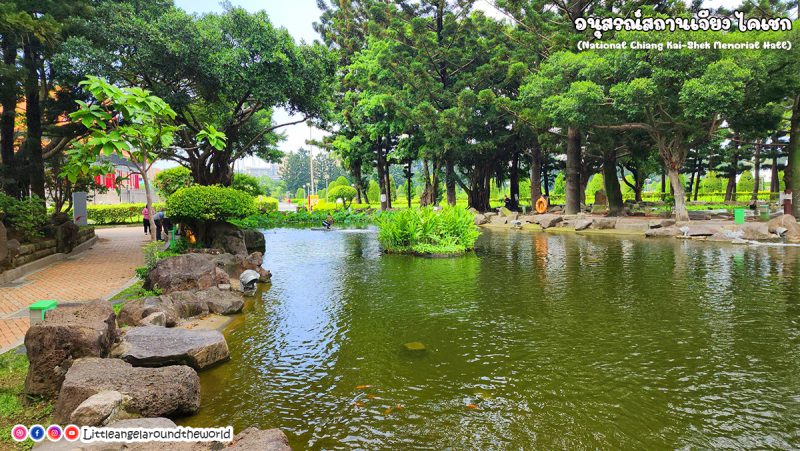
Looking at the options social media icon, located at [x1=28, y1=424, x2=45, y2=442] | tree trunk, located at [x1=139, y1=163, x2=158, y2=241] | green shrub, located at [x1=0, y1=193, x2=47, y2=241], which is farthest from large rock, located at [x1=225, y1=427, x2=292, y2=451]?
green shrub, located at [x1=0, y1=193, x2=47, y2=241]

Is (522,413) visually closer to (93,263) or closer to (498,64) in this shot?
(93,263)

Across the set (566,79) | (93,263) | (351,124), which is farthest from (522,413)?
(351,124)

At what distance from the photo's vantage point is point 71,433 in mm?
3523

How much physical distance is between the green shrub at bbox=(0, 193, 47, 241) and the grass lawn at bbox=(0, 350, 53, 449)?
31.2 ft

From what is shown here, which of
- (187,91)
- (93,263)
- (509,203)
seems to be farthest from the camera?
(509,203)

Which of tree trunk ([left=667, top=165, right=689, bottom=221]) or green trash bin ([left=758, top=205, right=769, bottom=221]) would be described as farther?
green trash bin ([left=758, top=205, right=769, bottom=221])

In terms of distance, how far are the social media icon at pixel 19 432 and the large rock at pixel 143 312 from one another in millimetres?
2848

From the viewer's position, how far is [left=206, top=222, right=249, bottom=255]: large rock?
13023 millimetres

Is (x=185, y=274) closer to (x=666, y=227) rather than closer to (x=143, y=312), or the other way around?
(x=143, y=312)

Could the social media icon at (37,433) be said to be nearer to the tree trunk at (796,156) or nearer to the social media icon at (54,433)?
the social media icon at (54,433)

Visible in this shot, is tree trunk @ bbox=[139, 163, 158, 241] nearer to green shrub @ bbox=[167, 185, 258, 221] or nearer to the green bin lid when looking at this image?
green shrub @ bbox=[167, 185, 258, 221]

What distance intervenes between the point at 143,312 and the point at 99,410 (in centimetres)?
350

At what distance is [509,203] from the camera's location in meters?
35.3

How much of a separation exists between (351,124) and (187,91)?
20642 millimetres
